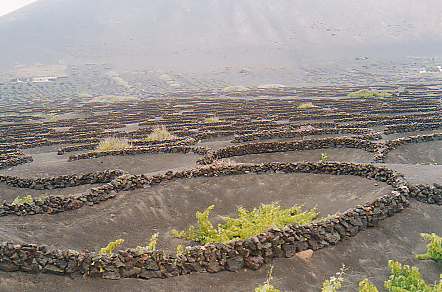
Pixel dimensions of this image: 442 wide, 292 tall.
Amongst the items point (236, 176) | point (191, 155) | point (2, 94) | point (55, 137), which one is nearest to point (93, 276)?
point (236, 176)

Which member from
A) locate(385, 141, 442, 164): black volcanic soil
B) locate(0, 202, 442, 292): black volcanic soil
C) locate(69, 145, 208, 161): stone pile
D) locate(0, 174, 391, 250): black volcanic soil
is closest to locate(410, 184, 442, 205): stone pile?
locate(0, 202, 442, 292): black volcanic soil

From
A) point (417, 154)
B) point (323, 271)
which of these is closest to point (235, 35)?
point (417, 154)

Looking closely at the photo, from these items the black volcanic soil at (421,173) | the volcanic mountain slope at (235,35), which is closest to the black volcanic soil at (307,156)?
the black volcanic soil at (421,173)

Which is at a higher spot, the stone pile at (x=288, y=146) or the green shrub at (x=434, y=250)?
the green shrub at (x=434, y=250)

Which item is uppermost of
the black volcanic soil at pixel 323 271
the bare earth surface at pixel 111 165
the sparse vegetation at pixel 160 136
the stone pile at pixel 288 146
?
the black volcanic soil at pixel 323 271

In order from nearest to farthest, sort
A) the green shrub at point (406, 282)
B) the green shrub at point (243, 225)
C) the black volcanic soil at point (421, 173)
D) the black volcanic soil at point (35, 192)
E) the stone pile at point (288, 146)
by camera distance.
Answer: the green shrub at point (406, 282) < the green shrub at point (243, 225) < the black volcanic soil at point (421, 173) < the black volcanic soil at point (35, 192) < the stone pile at point (288, 146)

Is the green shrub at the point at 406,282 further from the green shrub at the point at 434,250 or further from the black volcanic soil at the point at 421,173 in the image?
→ the black volcanic soil at the point at 421,173

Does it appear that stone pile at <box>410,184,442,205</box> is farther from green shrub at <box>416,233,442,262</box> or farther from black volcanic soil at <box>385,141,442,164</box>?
black volcanic soil at <box>385,141,442,164</box>
